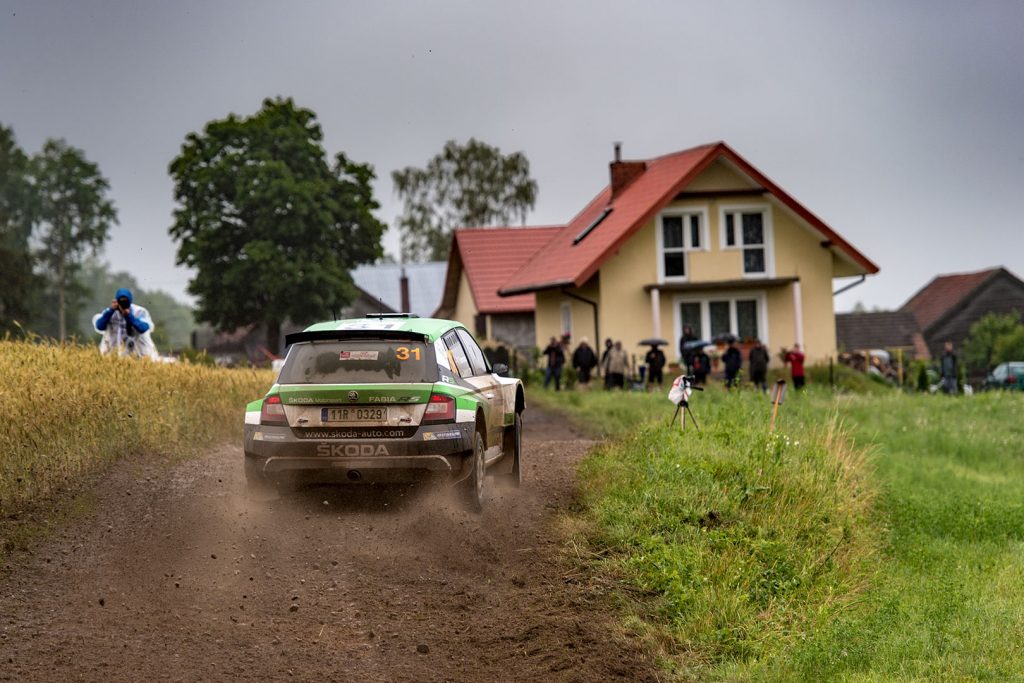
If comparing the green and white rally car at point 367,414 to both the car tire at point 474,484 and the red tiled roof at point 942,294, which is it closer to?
the car tire at point 474,484

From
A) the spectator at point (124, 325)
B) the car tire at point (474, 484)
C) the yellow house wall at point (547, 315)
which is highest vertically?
the yellow house wall at point (547, 315)

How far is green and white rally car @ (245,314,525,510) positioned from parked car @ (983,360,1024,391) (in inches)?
1671

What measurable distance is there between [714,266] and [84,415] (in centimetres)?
2821

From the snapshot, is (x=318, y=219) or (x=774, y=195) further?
(x=318, y=219)

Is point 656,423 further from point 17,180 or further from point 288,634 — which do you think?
point 17,180

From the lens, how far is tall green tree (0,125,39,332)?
6788cm

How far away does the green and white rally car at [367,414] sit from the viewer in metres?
11.0

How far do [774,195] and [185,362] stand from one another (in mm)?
24229

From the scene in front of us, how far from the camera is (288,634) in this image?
909 centimetres

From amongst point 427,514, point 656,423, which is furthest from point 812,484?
point 427,514

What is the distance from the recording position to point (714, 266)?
131 feet

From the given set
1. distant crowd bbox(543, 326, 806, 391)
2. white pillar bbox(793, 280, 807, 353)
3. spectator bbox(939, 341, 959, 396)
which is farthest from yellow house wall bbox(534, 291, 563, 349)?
spectator bbox(939, 341, 959, 396)

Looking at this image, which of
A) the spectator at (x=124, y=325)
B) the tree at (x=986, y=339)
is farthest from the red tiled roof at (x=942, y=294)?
the spectator at (x=124, y=325)

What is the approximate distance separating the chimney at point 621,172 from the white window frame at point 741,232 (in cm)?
519
